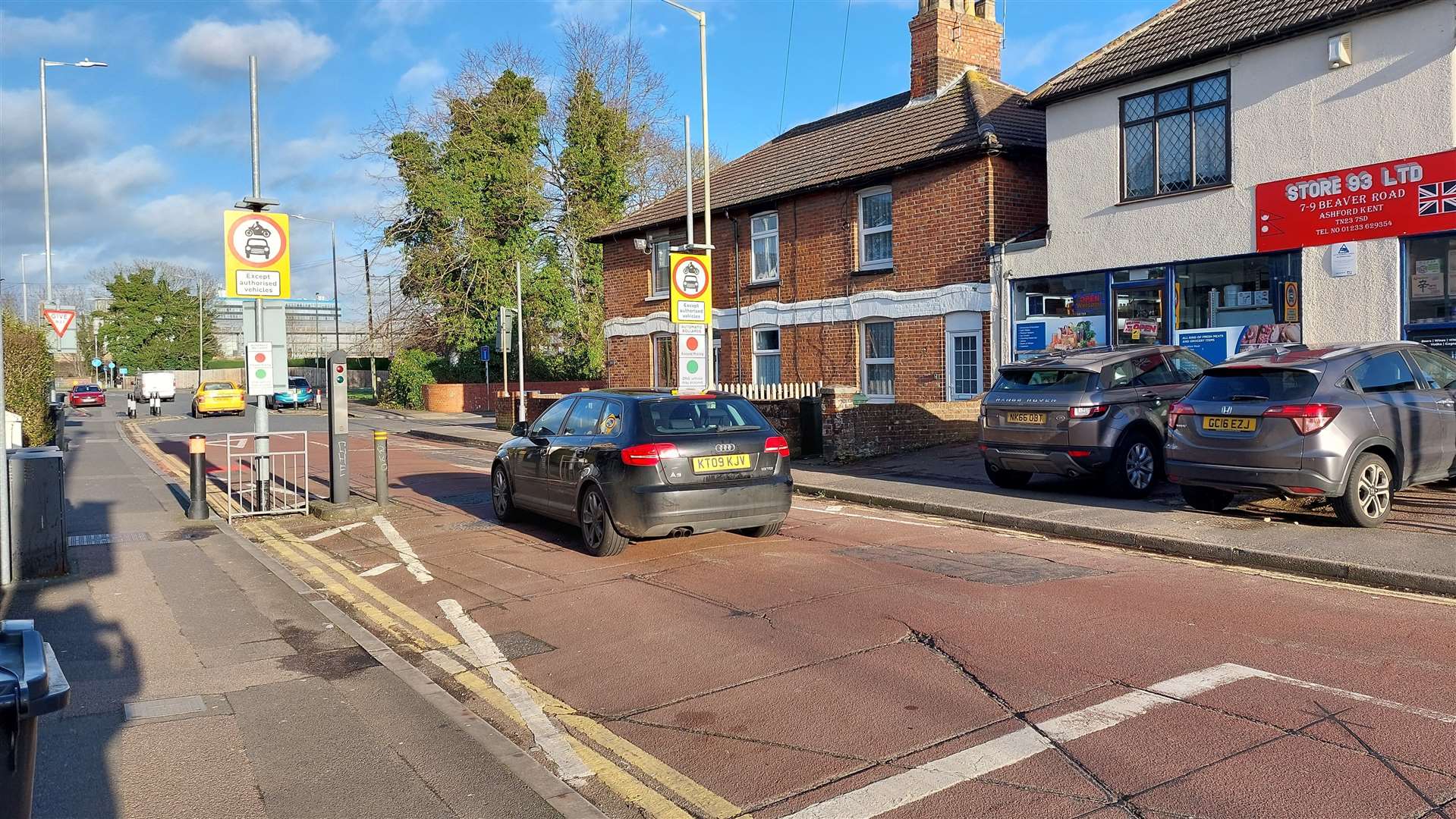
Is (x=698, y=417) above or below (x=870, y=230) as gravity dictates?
below

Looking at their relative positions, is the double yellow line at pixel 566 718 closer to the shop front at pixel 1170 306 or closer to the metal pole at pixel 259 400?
the metal pole at pixel 259 400

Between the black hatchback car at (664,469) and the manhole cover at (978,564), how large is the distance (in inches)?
39.3

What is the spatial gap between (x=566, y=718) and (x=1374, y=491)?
7870 mm

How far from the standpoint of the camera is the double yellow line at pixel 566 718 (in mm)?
4344

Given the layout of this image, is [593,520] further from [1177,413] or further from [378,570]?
[1177,413]

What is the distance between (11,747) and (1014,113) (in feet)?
67.5

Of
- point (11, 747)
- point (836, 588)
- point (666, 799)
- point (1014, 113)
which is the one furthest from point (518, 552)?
point (1014, 113)

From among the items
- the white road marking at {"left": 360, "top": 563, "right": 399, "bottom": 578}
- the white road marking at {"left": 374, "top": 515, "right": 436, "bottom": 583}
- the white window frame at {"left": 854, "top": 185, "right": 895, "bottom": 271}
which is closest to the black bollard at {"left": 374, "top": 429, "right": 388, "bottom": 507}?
the white road marking at {"left": 374, "top": 515, "right": 436, "bottom": 583}

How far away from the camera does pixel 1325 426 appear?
930cm

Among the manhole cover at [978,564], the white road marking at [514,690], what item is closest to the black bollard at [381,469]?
the white road marking at [514,690]

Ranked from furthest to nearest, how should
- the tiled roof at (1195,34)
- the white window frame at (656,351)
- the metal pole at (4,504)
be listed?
the white window frame at (656,351)
the tiled roof at (1195,34)
the metal pole at (4,504)

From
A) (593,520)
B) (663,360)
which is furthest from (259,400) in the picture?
(663,360)

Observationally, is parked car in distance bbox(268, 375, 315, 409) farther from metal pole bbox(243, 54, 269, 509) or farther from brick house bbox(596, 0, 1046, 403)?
metal pole bbox(243, 54, 269, 509)

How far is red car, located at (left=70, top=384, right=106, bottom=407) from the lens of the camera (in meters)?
58.2
